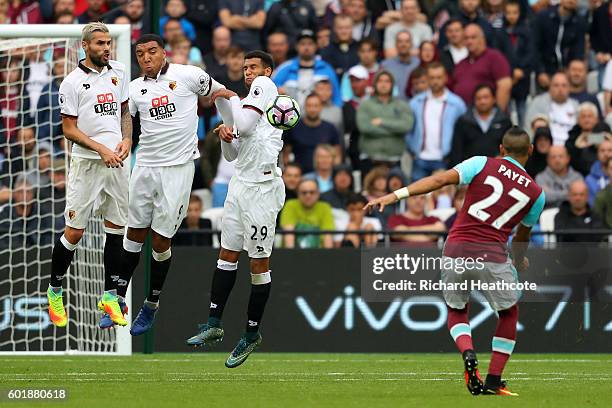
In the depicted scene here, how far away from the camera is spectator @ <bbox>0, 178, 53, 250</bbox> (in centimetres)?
1747

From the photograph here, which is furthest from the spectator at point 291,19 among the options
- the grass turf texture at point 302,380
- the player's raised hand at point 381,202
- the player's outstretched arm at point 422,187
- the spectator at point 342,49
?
the player's raised hand at point 381,202

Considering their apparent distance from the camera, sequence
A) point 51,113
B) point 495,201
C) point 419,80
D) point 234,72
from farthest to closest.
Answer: point 419,80 < point 234,72 < point 51,113 < point 495,201

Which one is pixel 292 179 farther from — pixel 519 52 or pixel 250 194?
pixel 250 194

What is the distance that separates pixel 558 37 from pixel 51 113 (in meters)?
8.06

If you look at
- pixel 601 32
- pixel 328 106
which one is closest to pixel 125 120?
pixel 328 106

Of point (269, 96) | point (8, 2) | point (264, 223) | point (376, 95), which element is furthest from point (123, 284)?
point (8, 2)

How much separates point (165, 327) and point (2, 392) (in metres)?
6.49

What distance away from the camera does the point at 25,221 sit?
57.4 ft

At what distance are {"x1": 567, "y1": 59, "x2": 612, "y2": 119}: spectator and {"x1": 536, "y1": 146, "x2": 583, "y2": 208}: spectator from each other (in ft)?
4.18

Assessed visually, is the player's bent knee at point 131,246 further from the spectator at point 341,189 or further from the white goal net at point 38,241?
the spectator at point 341,189

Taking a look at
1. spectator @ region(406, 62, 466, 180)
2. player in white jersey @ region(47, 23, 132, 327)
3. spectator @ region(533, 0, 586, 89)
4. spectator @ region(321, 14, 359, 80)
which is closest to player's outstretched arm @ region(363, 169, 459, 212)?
player in white jersey @ region(47, 23, 132, 327)

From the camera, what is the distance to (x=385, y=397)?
Result: 1173 cm

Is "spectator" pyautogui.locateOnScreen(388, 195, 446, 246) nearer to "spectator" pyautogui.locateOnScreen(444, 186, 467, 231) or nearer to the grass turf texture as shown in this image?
"spectator" pyautogui.locateOnScreen(444, 186, 467, 231)

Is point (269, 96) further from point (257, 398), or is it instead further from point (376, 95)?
point (376, 95)
